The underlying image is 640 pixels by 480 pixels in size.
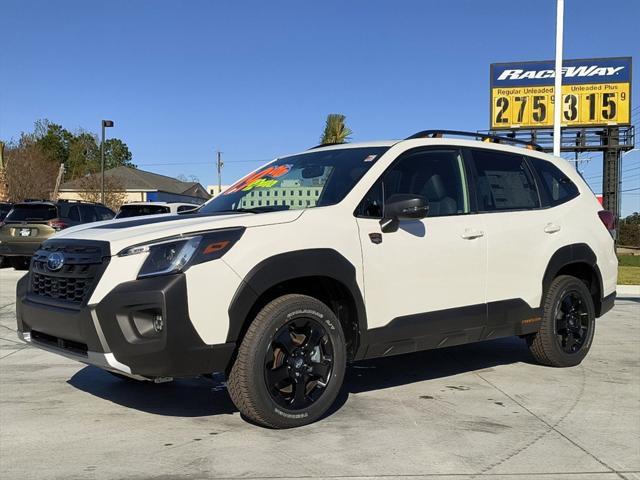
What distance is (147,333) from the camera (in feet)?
11.9

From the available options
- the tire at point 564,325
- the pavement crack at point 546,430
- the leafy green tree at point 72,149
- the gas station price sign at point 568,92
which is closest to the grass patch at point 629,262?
the gas station price sign at point 568,92

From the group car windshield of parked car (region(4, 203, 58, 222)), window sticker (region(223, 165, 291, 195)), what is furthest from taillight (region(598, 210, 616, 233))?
car windshield of parked car (region(4, 203, 58, 222))

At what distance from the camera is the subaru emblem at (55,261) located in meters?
4.02

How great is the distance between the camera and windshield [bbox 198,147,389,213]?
4.57 m

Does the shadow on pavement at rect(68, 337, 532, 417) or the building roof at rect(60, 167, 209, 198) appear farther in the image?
the building roof at rect(60, 167, 209, 198)

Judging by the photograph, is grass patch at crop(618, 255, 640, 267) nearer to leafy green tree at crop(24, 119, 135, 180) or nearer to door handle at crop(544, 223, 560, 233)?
door handle at crop(544, 223, 560, 233)

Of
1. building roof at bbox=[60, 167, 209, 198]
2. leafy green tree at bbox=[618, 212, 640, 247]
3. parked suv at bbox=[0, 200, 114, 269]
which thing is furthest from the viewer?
building roof at bbox=[60, 167, 209, 198]

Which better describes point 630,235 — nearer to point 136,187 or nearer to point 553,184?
point 136,187

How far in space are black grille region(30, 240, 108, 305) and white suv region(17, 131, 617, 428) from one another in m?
0.01

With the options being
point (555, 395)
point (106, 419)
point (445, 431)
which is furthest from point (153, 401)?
point (555, 395)

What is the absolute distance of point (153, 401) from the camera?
477 centimetres

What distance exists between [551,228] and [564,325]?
3.18 feet

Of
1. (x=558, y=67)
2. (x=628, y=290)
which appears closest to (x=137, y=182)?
(x=558, y=67)

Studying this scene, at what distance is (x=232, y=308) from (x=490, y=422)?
1962 mm
